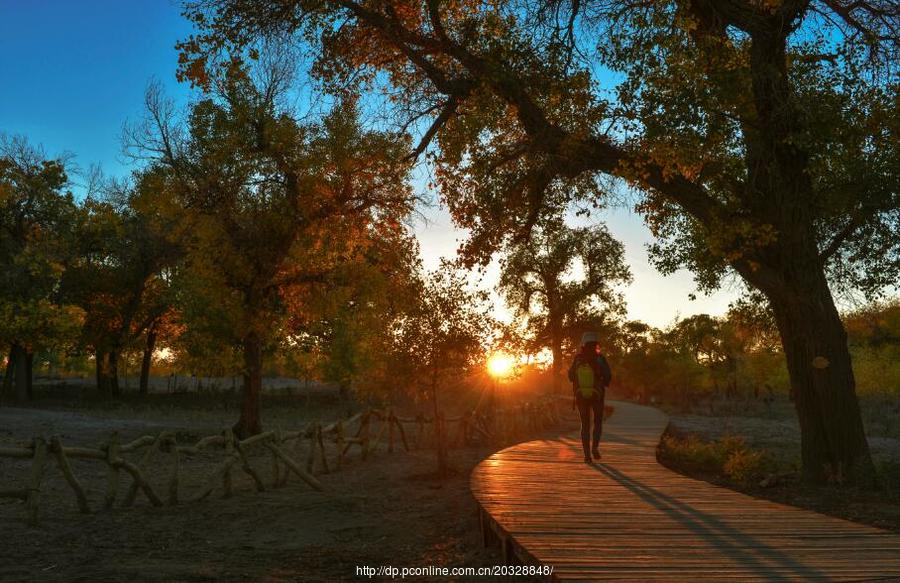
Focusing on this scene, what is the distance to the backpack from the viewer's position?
1139 centimetres

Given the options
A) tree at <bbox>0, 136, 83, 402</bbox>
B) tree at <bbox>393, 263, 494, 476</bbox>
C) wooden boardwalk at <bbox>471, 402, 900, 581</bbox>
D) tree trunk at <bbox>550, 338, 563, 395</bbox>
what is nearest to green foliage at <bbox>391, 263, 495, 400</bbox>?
tree at <bbox>393, 263, 494, 476</bbox>

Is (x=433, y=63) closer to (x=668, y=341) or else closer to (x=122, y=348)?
(x=122, y=348)

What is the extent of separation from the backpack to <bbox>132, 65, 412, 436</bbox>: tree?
986 centimetres

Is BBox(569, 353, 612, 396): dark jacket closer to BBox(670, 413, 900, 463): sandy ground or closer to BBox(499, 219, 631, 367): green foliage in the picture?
BBox(670, 413, 900, 463): sandy ground

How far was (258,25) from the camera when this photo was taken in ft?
39.3

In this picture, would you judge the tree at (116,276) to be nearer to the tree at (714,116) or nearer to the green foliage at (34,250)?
the green foliage at (34,250)

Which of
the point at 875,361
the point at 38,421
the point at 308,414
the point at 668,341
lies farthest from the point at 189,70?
the point at 668,341

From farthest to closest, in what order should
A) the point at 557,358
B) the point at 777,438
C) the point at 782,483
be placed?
1. the point at 557,358
2. the point at 777,438
3. the point at 782,483

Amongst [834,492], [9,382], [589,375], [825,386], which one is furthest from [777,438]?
[9,382]

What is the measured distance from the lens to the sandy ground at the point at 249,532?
7.01m

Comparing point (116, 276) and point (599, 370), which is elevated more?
point (116, 276)

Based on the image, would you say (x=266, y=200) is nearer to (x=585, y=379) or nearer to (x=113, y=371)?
(x=585, y=379)

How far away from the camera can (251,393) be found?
69.4ft

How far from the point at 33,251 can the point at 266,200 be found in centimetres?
1724
